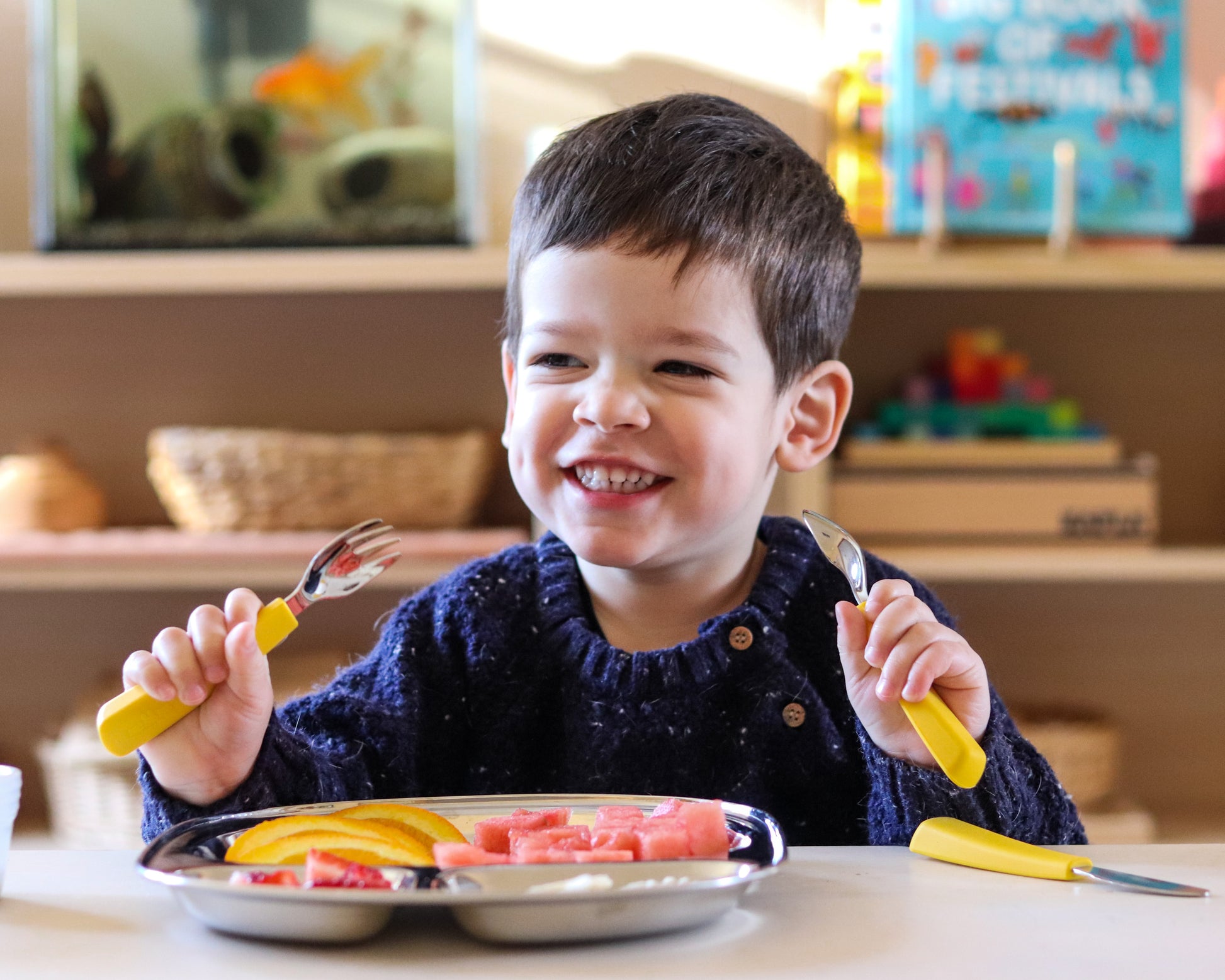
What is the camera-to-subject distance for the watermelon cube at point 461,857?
53 cm

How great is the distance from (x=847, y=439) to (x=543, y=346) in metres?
1.15

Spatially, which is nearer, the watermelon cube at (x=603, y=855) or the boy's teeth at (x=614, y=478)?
the watermelon cube at (x=603, y=855)

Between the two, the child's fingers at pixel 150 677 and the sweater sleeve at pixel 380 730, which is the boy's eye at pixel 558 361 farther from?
the child's fingers at pixel 150 677

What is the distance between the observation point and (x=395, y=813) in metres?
0.61

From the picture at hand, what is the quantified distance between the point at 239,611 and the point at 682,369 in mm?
335

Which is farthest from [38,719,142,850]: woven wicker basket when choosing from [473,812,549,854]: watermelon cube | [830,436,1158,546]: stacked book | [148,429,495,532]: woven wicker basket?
[473,812,549,854]: watermelon cube

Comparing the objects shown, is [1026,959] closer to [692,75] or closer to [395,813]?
[395,813]

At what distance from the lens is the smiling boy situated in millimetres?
833

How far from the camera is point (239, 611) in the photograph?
2.22 feet

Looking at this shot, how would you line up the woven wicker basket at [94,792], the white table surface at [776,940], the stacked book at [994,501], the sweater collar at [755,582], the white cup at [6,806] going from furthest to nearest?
the stacked book at [994,501] → the woven wicker basket at [94,792] → the sweater collar at [755,582] → the white cup at [6,806] → the white table surface at [776,940]

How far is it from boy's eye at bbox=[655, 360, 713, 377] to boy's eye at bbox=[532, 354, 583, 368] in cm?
5

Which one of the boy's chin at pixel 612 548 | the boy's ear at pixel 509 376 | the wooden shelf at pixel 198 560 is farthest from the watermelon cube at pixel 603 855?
the wooden shelf at pixel 198 560

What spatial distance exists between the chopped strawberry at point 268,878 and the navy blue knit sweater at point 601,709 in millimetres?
297

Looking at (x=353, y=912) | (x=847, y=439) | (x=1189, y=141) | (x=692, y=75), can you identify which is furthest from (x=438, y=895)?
(x=1189, y=141)
